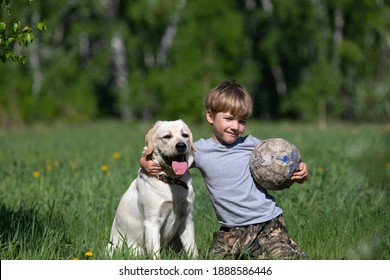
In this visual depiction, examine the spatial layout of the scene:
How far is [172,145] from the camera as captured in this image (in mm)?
5020

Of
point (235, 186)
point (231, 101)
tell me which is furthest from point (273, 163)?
point (231, 101)

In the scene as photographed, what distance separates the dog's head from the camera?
5.02m

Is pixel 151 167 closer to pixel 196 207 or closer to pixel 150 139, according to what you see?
pixel 150 139

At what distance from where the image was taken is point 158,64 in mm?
31438

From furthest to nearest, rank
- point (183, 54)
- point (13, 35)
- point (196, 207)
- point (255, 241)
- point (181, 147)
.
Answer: point (183, 54) < point (196, 207) < point (255, 241) < point (181, 147) < point (13, 35)

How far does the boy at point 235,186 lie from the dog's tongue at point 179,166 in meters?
0.16

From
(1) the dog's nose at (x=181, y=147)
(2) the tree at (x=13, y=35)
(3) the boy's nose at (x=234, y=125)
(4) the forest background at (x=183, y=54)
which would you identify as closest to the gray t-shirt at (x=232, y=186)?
(3) the boy's nose at (x=234, y=125)

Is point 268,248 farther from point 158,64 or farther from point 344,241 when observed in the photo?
point 158,64

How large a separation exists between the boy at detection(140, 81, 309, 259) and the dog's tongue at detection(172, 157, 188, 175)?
16 cm

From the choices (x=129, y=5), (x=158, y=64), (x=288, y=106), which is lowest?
(x=288, y=106)

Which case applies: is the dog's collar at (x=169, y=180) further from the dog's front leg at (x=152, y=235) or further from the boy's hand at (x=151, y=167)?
the dog's front leg at (x=152, y=235)

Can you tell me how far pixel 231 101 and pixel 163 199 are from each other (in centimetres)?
90

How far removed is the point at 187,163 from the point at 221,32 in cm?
2040

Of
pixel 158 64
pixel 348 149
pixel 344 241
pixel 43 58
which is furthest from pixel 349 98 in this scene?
pixel 344 241
